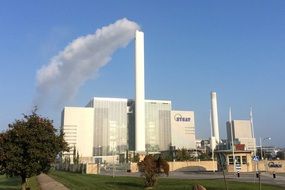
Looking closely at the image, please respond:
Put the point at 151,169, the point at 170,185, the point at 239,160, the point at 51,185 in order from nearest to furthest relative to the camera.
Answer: the point at 151,169
the point at 170,185
the point at 51,185
the point at 239,160

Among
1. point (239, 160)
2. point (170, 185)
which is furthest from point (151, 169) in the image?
point (239, 160)

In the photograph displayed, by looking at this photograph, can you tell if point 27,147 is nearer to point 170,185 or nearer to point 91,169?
point 170,185

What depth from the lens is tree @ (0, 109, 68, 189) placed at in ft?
93.5

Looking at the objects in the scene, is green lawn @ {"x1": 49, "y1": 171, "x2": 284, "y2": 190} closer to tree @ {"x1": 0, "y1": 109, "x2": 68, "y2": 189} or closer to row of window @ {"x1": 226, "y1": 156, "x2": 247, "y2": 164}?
tree @ {"x1": 0, "y1": 109, "x2": 68, "y2": 189}

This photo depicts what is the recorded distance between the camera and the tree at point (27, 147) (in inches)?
1122

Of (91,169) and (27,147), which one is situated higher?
(27,147)

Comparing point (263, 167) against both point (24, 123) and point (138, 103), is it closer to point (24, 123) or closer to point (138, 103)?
point (24, 123)

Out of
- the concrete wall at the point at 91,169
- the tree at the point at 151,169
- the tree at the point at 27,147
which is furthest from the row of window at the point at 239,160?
the tree at the point at 27,147

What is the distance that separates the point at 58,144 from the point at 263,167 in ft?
235

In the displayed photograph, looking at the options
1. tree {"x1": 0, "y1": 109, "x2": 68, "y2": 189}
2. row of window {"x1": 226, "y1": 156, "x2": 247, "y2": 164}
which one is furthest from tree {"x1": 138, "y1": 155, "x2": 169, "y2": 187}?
row of window {"x1": 226, "y1": 156, "x2": 247, "y2": 164}

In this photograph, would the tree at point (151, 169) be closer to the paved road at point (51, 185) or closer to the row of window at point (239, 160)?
the paved road at point (51, 185)

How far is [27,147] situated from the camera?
28938 millimetres

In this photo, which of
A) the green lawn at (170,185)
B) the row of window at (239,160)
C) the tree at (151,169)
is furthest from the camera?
the row of window at (239,160)

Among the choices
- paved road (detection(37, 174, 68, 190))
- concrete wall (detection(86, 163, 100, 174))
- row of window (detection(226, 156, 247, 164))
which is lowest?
paved road (detection(37, 174, 68, 190))
